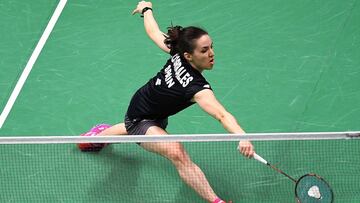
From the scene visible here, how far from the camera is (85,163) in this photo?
666cm

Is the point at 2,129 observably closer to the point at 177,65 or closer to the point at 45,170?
the point at 45,170

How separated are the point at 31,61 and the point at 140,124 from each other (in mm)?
2617

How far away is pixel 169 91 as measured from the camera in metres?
→ 5.82

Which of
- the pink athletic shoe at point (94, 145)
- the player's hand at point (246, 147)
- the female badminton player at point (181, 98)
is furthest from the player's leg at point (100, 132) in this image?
the player's hand at point (246, 147)

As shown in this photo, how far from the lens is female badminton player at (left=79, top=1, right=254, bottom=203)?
5.58m

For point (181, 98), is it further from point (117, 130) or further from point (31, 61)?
point (31, 61)

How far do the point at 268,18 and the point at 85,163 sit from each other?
3.15 meters

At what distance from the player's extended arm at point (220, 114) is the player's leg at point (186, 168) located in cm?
49

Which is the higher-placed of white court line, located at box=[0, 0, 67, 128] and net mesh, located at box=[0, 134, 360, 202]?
white court line, located at box=[0, 0, 67, 128]

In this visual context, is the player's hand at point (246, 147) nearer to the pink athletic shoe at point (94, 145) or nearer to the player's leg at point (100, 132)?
the player's leg at point (100, 132)

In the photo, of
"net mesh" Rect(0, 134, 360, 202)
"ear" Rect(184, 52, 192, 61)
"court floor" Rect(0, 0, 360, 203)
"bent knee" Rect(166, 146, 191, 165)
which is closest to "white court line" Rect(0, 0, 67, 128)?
"court floor" Rect(0, 0, 360, 203)

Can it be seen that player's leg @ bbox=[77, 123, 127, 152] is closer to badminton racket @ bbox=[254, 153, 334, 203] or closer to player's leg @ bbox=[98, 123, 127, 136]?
player's leg @ bbox=[98, 123, 127, 136]

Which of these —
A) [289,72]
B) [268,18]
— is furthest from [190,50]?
[268,18]

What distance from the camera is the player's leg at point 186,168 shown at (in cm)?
576
